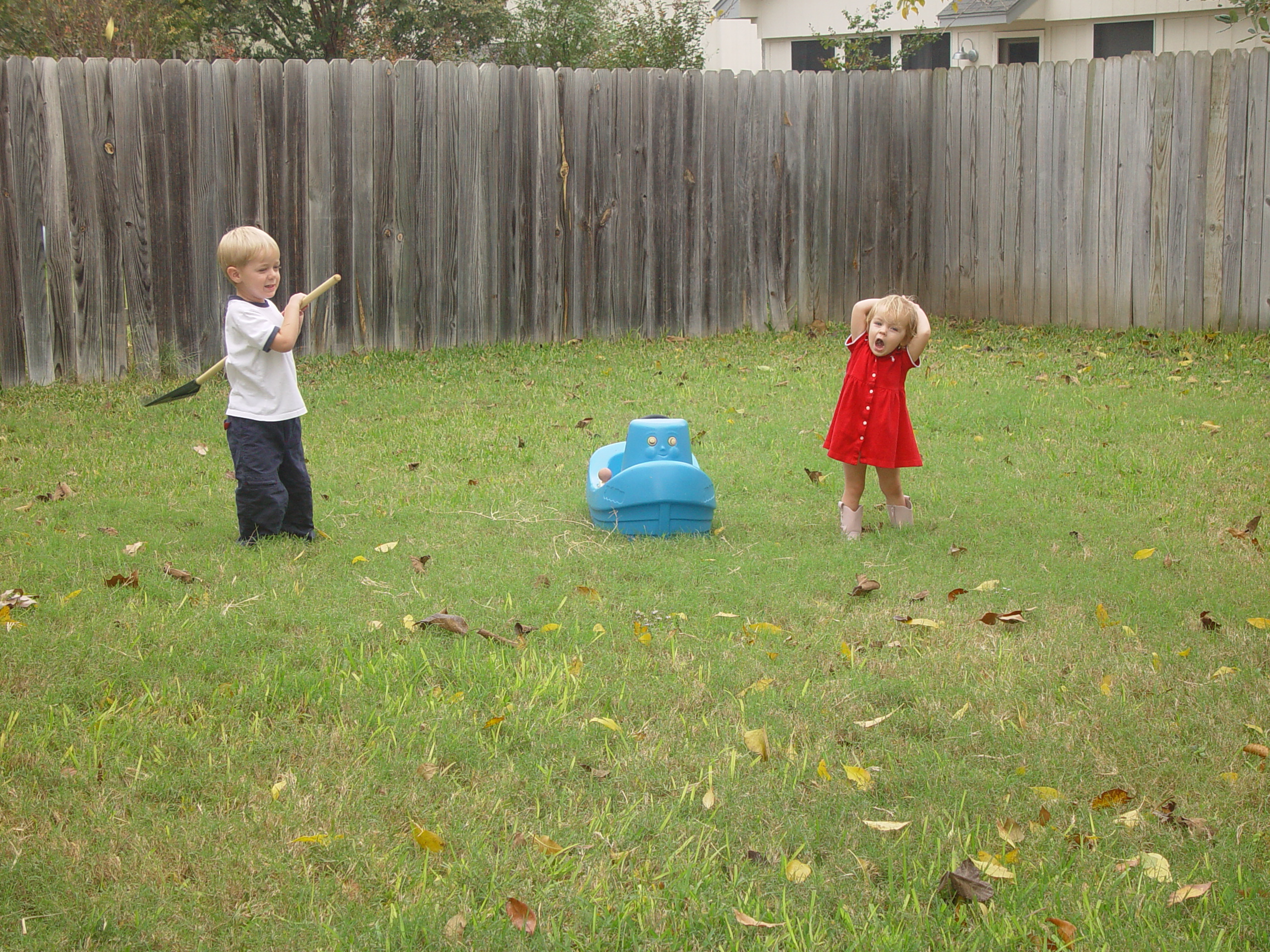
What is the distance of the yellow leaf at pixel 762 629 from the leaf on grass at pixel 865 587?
50 centimetres

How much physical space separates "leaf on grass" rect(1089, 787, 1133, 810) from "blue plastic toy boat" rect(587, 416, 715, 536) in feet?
8.14

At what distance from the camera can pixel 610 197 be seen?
33.9 ft

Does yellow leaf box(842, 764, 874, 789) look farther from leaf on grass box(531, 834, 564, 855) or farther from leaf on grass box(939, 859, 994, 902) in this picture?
leaf on grass box(531, 834, 564, 855)

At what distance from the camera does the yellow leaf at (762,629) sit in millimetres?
4027

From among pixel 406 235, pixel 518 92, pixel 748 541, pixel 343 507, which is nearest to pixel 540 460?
pixel 343 507

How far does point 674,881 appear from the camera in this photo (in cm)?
258

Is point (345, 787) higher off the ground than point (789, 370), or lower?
lower

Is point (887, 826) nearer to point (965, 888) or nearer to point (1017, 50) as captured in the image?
point (965, 888)

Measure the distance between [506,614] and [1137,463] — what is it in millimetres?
3795

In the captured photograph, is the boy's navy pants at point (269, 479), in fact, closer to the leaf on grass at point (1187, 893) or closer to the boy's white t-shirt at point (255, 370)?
the boy's white t-shirt at point (255, 370)

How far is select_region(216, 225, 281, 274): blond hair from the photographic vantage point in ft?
16.5

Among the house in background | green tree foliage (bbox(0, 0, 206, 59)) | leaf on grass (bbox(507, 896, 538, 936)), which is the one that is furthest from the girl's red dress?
green tree foliage (bbox(0, 0, 206, 59))

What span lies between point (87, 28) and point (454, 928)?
63.7ft

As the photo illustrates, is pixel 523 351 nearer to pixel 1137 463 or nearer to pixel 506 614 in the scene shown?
pixel 1137 463
